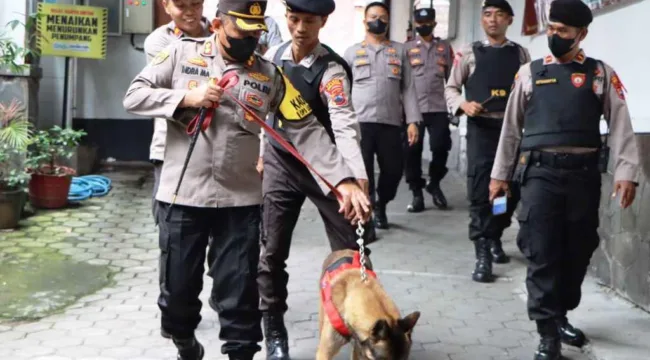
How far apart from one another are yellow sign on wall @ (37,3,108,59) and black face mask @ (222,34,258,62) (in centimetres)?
696

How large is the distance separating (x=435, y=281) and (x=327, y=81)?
285cm

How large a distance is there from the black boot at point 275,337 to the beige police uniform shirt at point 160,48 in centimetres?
115

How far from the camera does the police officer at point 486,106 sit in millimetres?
7045

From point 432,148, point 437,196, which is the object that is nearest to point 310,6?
point 432,148

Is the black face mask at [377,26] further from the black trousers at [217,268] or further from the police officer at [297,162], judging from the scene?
the black trousers at [217,268]

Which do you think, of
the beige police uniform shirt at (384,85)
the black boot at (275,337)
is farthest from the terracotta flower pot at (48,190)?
the black boot at (275,337)

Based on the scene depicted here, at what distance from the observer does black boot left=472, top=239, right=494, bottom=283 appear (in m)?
7.15

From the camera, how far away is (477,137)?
7.11 metres

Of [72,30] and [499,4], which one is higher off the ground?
[499,4]

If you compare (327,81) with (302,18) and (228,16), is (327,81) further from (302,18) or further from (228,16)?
(228,16)

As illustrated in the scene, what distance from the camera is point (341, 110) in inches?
187

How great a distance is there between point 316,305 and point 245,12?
296 cm

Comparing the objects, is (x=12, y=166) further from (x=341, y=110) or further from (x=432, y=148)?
(x=341, y=110)

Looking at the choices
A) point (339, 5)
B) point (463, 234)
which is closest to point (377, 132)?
point (463, 234)
